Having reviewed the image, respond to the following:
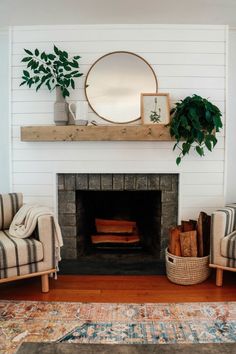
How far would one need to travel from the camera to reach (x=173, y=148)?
2.86 m

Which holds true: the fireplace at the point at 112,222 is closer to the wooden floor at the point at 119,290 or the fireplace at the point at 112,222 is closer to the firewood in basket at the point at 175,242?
the wooden floor at the point at 119,290

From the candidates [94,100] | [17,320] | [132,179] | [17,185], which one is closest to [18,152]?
[17,185]

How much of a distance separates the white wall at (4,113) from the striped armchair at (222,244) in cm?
210

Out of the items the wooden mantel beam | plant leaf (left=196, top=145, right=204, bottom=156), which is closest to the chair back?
plant leaf (left=196, top=145, right=204, bottom=156)

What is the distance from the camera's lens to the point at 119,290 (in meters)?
2.38

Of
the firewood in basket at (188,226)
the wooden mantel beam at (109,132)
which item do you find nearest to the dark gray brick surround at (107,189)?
the firewood in basket at (188,226)

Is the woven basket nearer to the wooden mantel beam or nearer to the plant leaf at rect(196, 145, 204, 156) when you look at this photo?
the plant leaf at rect(196, 145, 204, 156)

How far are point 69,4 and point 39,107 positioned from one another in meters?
0.97

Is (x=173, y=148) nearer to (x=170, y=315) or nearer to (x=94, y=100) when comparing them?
(x=94, y=100)

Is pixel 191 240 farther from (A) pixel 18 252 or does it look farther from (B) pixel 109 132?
(A) pixel 18 252

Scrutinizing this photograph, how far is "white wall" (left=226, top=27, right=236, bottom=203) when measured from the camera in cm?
295

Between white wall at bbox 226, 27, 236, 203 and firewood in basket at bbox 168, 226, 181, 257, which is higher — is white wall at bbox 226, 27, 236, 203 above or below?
above

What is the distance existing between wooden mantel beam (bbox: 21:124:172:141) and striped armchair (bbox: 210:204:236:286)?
88 cm

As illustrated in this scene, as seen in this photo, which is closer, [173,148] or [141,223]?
[173,148]
